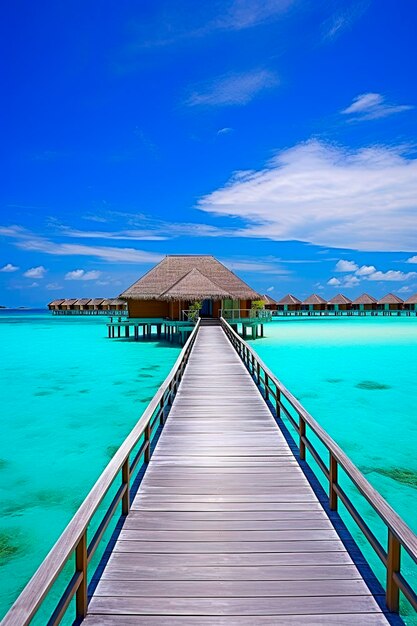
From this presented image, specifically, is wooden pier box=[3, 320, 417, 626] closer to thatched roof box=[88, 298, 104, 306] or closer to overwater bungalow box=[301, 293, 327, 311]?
overwater bungalow box=[301, 293, 327, 311]

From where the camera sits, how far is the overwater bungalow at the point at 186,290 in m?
26.3

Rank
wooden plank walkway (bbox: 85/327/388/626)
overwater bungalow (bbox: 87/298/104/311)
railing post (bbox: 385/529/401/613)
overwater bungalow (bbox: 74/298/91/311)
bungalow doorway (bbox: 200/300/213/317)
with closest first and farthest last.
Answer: railing post (bbox: 385/529/401/613)
wooden plank walkway (bbox: 85/327/388/626)
bungalow doorway (bbox: 200/300/213/317)
overwater bungalow (bbox: 87/298/104/311)
overwater bungalow (bbox: 74/298/91/311)

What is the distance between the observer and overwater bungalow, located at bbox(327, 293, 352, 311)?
227ft

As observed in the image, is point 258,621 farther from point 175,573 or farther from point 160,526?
point 160,526

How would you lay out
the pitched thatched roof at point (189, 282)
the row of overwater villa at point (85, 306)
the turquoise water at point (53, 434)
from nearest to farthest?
the turquoise water at point (53, 434) < the pitched thatched roof at point (189, 282) < the row of overwater villa at point (85, 306)

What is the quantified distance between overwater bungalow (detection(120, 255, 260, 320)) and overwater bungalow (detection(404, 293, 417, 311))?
4468cm

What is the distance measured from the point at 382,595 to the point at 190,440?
11.4ft

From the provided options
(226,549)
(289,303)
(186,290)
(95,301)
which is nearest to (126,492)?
(226,549)

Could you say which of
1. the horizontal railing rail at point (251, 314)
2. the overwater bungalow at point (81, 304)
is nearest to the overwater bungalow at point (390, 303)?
the horizontal railing rail at point (251, 314)

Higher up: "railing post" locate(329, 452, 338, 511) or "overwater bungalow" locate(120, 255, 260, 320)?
"overwater bungalow" locate(120, 255, 260, 320)

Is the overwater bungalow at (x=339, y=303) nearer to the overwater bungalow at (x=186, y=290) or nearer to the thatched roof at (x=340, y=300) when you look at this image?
the thatched roof at (x=340, y=300)

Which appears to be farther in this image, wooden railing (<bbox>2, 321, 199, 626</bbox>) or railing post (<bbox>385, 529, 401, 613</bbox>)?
railing post (<bbox>385, 529, 401, 613</bbox>)

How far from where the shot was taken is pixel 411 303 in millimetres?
66562

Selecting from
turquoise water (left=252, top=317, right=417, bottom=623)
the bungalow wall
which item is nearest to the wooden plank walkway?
turquoise water (left=252, top=317, right=417, bottom=623)
